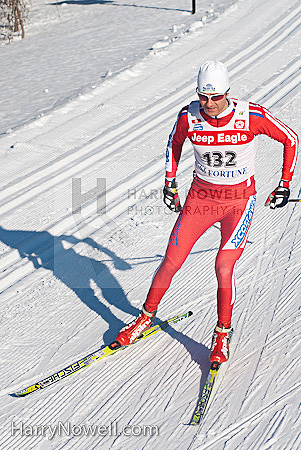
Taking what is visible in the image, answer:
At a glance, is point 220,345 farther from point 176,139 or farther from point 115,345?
point 176,139

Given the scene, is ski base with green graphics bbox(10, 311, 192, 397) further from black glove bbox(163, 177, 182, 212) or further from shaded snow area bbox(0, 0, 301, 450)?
black glove bbox(163, 177, 182, 212)

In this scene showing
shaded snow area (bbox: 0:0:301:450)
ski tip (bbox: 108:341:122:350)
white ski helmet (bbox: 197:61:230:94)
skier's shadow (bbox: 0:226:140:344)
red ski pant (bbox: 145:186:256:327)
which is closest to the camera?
white ski helmet (bbox: 197:61:230:94)

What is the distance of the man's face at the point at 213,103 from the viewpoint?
143 inches

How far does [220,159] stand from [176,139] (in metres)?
0.39

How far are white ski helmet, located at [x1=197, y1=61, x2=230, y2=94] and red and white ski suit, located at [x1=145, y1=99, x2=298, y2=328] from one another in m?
0.21

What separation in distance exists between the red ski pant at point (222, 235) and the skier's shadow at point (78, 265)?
→ 0.94 metres

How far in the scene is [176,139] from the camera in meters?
4.07

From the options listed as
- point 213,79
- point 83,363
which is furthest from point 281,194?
point 83,363

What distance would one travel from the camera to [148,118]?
8.87 metres

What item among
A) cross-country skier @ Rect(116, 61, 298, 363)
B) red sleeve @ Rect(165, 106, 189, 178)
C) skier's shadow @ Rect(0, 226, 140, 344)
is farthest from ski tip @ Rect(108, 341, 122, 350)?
red sleeve @ Rect(165, 106, 189, 178)

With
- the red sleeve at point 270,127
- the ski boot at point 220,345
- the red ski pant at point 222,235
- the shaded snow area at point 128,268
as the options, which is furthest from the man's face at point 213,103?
the shaded snow area at point 128,268

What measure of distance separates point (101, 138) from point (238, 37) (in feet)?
16.8

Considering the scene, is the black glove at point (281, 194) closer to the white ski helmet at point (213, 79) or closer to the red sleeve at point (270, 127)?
the red sleeve at point (270, 127)

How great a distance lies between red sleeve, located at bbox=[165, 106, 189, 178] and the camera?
391cm
